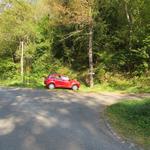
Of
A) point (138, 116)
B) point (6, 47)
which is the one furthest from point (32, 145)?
point (6, 47)

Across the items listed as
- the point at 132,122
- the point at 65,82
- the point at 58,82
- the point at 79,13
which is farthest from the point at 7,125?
the point at 79,13

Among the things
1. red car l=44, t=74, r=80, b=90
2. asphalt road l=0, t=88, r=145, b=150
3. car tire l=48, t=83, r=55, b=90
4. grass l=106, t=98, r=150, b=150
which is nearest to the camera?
asphalt road l=0, t=88, r=145, b=150

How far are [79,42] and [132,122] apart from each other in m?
26.6

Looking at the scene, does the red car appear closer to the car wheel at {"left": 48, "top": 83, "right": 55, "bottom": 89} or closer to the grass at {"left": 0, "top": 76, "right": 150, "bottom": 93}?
the car wheel at {"left": 48, "top": 83, "right": 55, "bottom": 89}

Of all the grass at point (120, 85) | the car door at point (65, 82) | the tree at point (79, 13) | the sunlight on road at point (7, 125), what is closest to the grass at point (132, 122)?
the sunlight on road at point (7, 125)

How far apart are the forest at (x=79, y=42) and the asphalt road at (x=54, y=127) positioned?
1159cm

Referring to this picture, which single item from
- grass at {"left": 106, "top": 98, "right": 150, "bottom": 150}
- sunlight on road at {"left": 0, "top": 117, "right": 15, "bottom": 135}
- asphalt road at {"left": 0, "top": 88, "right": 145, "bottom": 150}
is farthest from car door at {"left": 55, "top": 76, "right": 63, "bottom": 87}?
sunlight on road at {"left": 0, "top": 117, "right": 15, "bottom": 135}

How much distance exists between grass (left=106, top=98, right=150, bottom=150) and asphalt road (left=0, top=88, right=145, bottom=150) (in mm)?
529

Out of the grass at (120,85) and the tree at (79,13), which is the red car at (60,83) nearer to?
the grass at (120,85)

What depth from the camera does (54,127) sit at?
13.2 metres

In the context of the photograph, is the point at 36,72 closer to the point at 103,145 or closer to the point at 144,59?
the point at 144,59

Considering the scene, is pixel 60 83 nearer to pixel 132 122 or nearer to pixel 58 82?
pixel 58 82

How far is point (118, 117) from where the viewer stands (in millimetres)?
15898

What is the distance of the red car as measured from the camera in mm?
32562
